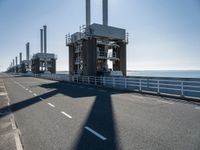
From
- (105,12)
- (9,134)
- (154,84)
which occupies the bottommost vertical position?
(9,134)

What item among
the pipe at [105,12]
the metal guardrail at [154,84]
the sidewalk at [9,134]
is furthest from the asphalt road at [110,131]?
the pipe at [105,12]

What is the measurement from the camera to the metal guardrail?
1368 cm

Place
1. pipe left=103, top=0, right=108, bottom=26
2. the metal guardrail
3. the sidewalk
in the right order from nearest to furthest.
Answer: the sidewalk < the metal guardrail < pipe left=103, top=0, right=108, bottom=26

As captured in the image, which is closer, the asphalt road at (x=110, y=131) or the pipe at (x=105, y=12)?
the asphalt road at (x=110, y=131)

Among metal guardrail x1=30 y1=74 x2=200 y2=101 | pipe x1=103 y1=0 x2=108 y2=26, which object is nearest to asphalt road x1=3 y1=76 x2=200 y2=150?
metal guardrail x1=30 y1=74 x2=200 y2=101

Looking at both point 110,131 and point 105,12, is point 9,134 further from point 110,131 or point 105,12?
point 105,12

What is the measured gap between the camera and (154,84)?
17.5 meters

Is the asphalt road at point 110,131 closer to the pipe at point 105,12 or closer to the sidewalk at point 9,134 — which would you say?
the sidewalk at point 9,134

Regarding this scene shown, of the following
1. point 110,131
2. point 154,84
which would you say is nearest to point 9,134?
point 110,131

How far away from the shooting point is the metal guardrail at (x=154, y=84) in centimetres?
1368

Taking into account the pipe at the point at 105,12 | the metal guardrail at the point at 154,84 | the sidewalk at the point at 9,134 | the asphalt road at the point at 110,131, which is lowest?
the sidewalk at the point at 9,134

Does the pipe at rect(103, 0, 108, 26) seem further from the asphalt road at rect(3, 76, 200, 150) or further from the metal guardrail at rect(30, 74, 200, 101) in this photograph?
the asphalt road at rect(3, 76, 200, 150)

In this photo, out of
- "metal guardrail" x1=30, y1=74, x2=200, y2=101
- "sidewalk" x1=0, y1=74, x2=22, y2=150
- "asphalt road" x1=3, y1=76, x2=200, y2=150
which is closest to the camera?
"asphalt road" x1=3, y1=76, x2=200, y2=150

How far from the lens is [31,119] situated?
26.6 ft
